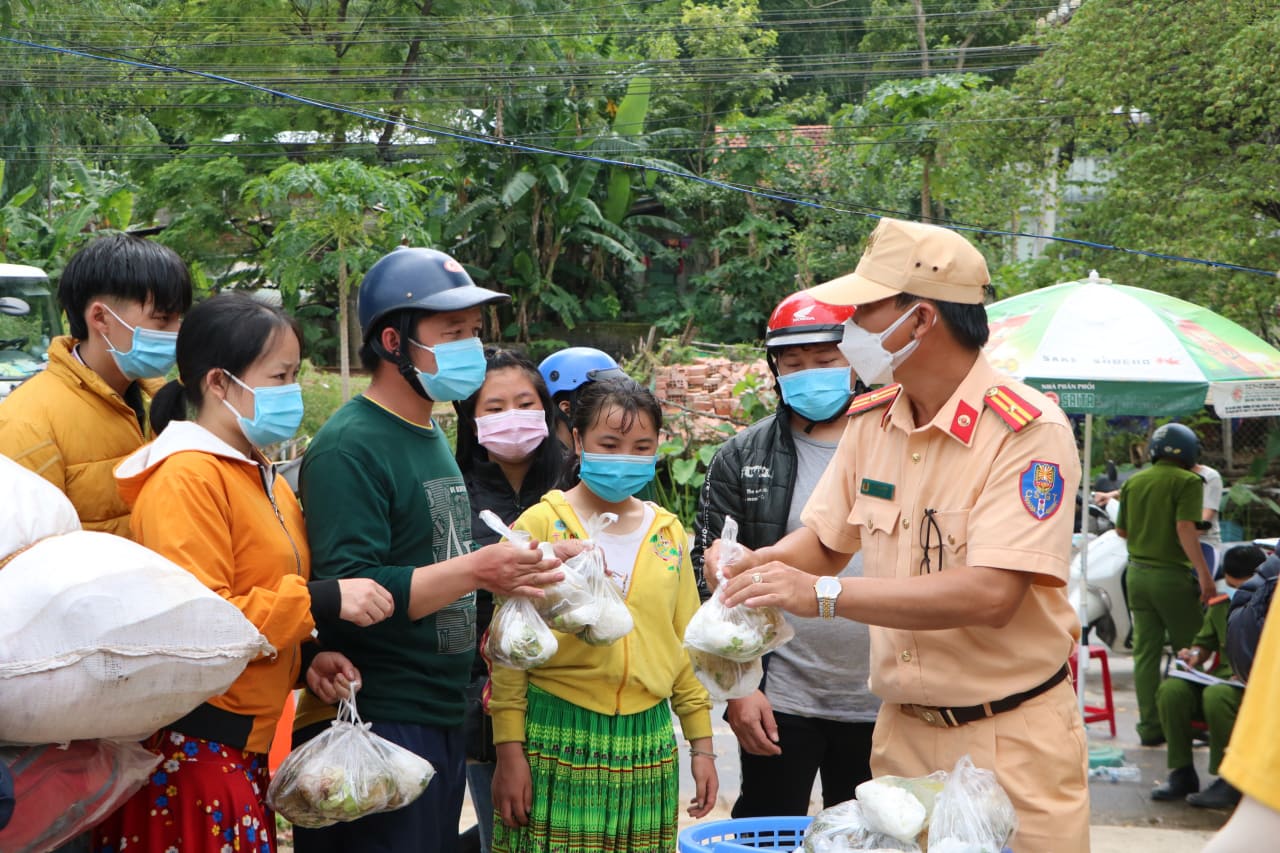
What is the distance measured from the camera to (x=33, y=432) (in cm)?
277

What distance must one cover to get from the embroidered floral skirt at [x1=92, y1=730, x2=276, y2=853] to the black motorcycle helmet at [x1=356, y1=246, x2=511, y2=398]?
3.08 ft

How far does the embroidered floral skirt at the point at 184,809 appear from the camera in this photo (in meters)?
2.42

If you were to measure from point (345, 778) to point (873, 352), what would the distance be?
139 cm

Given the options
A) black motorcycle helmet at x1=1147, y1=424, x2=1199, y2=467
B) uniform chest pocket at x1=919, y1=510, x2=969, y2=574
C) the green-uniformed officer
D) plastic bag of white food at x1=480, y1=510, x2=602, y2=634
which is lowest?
the green-uniformed officer

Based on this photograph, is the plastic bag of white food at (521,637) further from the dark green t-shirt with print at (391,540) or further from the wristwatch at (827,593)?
the wristwatch at (827,593)

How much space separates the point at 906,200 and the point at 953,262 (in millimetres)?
20435

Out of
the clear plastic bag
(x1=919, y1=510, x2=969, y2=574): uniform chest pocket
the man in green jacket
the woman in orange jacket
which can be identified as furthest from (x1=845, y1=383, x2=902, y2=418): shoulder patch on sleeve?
the man in green jacket

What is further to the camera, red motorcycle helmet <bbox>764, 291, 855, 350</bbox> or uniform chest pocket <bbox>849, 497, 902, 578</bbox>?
red motorcycle helmet <bbox>764, 291, 855, 350</bbox>

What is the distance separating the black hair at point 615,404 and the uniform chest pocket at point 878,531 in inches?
30.3

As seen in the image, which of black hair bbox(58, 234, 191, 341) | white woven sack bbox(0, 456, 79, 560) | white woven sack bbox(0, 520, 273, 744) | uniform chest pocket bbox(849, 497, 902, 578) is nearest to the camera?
white woven sack bbox(0, 520, 273, 744)

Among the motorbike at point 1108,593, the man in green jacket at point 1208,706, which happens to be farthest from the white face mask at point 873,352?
the motorbike at point 1108,593

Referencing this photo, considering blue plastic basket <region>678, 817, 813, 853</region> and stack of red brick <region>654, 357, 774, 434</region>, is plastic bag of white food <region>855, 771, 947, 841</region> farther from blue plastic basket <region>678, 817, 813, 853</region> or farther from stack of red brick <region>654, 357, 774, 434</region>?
stack of red brick <region>654, 357, 774, 434</region>

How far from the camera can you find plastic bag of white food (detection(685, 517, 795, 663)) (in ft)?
8.36

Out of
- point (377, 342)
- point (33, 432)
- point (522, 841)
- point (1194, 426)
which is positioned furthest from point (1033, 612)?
point (1194, 426)
